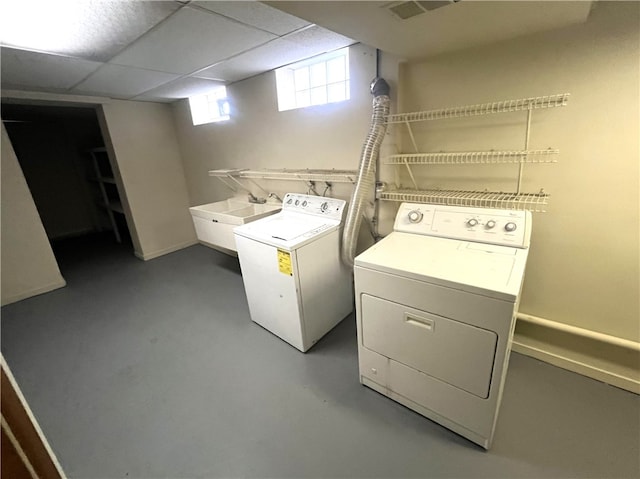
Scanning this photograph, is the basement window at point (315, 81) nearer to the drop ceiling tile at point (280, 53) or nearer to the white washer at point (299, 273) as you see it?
the drop ceiling tile at point (280, 53)

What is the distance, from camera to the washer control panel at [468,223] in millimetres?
1467

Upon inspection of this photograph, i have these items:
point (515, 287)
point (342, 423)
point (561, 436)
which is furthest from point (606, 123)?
point (342, 423)

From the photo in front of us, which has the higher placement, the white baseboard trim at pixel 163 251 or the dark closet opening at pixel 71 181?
the dark closet opening at pixel 71 181

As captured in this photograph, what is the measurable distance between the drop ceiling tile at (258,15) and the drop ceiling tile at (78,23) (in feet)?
0.67

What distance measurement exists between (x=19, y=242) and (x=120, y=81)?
→ 6.92 ft

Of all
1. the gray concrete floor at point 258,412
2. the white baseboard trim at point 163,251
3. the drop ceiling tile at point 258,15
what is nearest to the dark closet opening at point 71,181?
the white baseboard trim at point 163,251

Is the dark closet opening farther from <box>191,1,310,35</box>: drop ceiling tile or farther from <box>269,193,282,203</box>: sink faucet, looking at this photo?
<box>191,1,310,35</box>: drop ceiling tile

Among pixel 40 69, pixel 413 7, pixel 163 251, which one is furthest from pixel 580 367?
pixel 163 251

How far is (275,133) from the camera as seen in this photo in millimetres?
2791

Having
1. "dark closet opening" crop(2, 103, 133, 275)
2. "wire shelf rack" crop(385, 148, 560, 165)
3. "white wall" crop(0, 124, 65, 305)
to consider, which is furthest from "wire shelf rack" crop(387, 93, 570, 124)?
"dark closet opening" crop(2, 103, 133, 275)

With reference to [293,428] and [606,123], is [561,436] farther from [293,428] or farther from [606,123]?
[606,123]

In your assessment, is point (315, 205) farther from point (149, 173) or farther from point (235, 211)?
point (149, 173)

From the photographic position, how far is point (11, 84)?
8.45 feet

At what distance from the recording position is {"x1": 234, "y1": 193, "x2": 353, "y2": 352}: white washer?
75.4 inches
